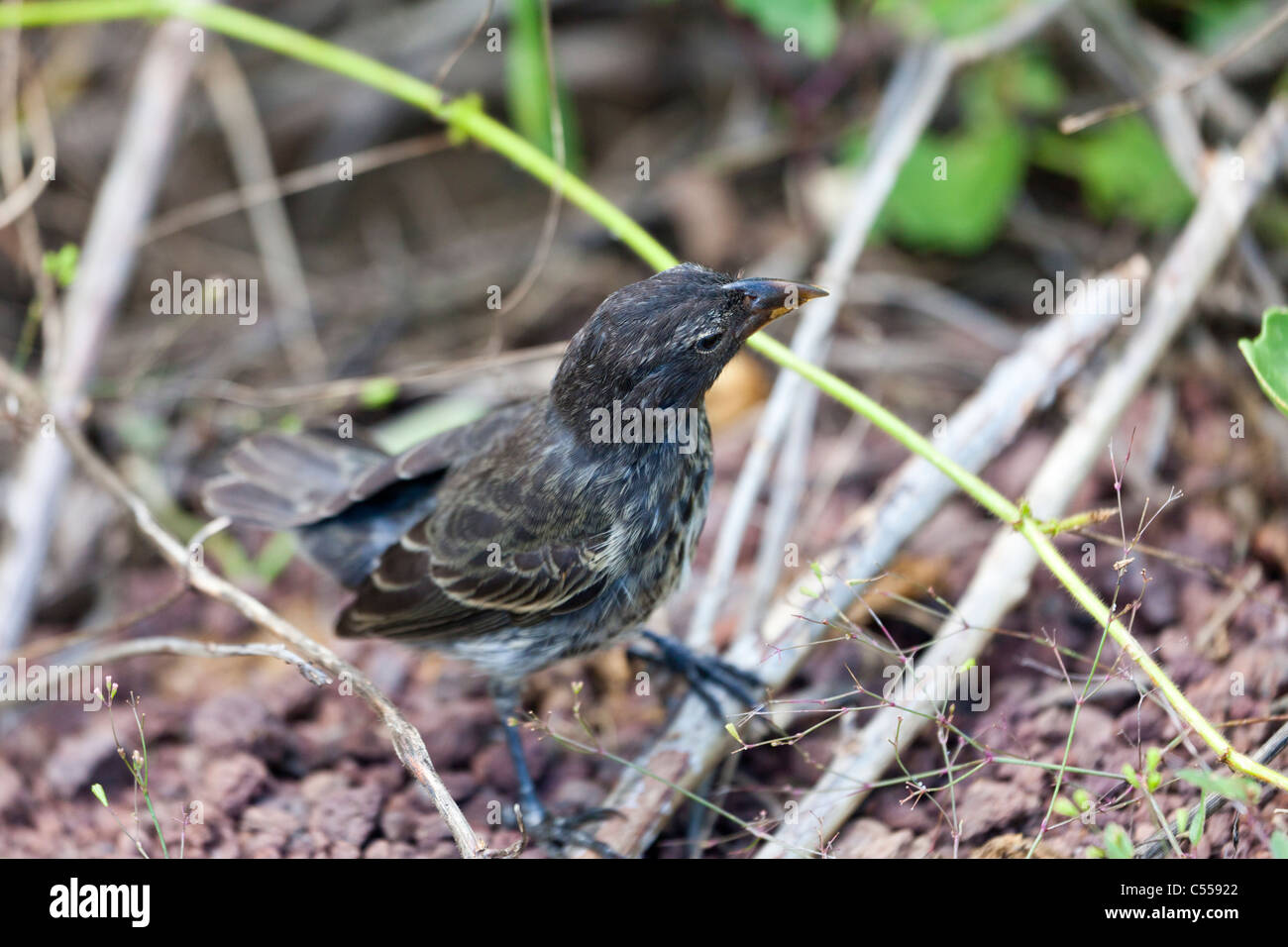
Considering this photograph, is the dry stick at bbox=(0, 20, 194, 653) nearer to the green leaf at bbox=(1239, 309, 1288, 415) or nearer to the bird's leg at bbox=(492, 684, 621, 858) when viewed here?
the bird's leg at bbox=(492, 684, 621, 858)

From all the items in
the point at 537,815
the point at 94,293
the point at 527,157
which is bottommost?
the point at 537,815

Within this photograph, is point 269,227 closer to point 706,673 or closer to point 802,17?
point 802,17

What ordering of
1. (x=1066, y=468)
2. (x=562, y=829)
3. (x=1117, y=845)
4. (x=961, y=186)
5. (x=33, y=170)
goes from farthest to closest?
1. (x=961, y=186)
2. (x=33, y=170)
3. (x=1066, y=468)
4. (x=562, y=829)
5. (x=1117, y=845)

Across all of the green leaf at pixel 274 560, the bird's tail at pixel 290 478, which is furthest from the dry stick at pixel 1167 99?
the green leaf at pixel 274 560

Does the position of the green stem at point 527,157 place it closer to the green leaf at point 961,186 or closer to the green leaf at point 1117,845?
the green leaf at point 1117,845

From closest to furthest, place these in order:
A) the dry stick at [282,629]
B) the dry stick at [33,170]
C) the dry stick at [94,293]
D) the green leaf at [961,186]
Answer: the dry stick at [282,629] → the dry stick at [94,293] → the dry stick at [33,170] → the green leaf at [961,186]

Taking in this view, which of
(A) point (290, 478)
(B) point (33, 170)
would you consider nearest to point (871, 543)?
(A) point (290, 478)
